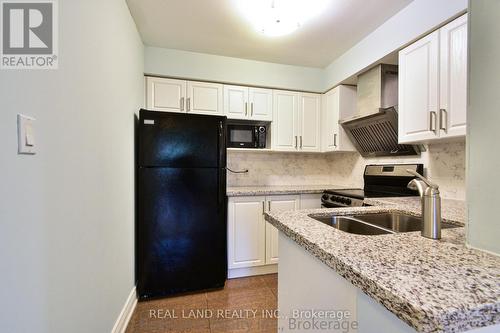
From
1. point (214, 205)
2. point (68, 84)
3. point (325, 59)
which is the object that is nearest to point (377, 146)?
point (325, 59)

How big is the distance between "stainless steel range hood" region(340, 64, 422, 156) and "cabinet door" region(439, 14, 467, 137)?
0.49 m

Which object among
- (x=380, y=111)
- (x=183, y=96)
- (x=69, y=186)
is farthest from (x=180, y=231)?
(x=380, y=111)

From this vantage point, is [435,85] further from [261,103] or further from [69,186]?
[69,186]

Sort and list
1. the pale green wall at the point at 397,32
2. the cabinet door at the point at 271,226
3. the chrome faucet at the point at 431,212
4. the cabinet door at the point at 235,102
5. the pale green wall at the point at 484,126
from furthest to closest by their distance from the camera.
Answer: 1. the cabinet door at the point at 235,102
2. the cabinet door at the point at 271,226
3. the pale green wall at the point at 397,32
4. the chrome faucet at the point at 431,212
5. the pale green wall at the point at 484,126

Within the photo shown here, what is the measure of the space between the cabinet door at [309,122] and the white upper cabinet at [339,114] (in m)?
0.14

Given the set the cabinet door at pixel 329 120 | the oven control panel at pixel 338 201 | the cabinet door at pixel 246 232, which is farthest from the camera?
the cabinet door at pixel 329 120

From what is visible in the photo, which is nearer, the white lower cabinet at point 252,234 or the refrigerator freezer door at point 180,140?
the refrigerator freezer door at point 180,140

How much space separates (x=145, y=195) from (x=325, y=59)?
2.56 metres

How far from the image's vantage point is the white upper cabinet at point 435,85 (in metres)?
1.55

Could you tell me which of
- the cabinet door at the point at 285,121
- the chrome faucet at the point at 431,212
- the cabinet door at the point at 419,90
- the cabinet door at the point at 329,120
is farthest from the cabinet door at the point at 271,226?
the chrome faucet at the point at 431,212

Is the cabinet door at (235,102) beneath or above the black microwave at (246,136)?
above

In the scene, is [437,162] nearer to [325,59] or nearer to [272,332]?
[325,59]

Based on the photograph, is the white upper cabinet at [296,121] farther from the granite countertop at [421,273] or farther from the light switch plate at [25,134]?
the light switch plate at [25,134]

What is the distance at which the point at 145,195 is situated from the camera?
205 centimetres
